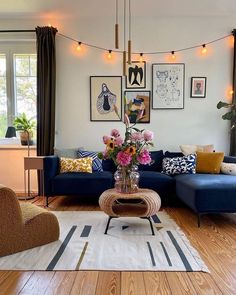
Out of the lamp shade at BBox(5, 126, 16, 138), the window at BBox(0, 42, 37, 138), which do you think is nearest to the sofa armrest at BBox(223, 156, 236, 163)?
the window at BBox(0, 42, 37, 138)

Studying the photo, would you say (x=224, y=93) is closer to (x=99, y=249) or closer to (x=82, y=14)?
(x=82, y=14)

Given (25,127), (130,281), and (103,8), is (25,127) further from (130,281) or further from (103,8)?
(130,281)

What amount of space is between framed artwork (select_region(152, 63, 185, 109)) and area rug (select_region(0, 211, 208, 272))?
90.0 inches

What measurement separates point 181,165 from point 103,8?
2.73 m

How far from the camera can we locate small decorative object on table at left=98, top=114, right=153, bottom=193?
2.89m

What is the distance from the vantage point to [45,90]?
4.63 meters

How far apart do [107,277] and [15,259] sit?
84 centimetres

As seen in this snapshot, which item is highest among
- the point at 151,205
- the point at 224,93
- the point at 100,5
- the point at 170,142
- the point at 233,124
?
the point at 100,5

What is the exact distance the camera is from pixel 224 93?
189 inches

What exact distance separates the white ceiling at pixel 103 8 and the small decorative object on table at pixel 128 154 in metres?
2.29

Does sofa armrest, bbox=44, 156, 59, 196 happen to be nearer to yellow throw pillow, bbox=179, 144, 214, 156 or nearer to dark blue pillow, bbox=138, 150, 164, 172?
dark blue pillow, bbox=138, 150, 164, 172

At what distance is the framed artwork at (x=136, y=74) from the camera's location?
478cm

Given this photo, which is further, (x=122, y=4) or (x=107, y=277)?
(x=122, y=4)

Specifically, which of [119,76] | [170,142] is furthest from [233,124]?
[119,76]
